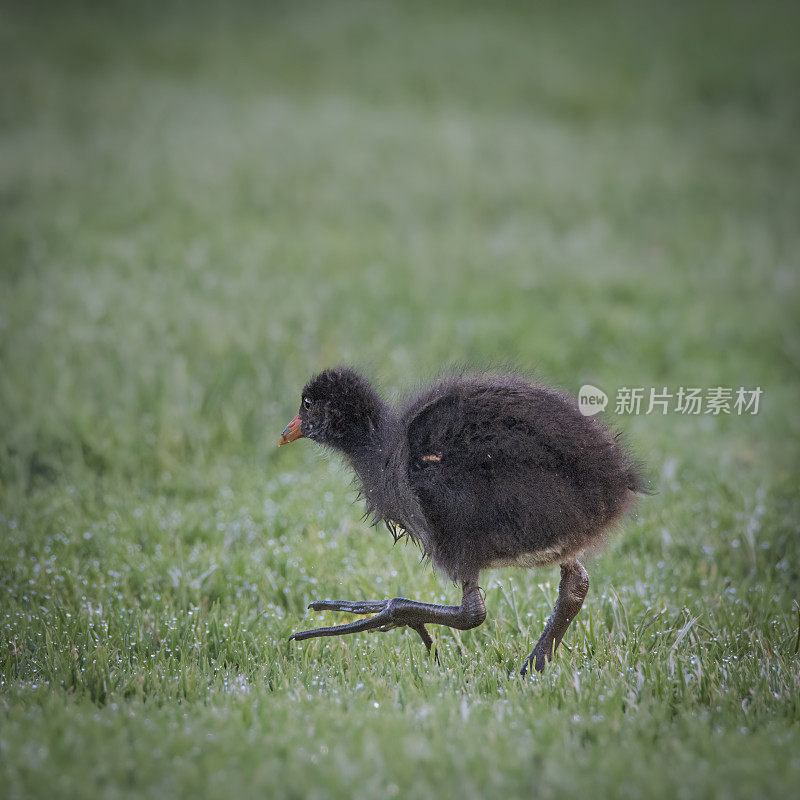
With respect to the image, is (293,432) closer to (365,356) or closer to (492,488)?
(492,488)

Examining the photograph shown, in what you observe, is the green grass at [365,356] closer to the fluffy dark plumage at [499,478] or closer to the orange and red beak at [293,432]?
the fluffy dark plumage at [499,478]

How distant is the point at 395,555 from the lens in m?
Answer: 5.23

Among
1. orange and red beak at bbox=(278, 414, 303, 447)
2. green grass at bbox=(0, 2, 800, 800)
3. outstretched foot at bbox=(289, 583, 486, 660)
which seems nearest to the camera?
green grass at bbox=(0, 2, 800, 800)

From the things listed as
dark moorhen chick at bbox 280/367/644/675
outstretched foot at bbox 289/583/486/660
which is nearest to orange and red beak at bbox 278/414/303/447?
dark moorhen chick at bbox 280/367/644/675

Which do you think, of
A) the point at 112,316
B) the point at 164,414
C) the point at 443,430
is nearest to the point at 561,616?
the point at 443,430

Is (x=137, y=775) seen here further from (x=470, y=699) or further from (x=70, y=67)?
(x=70, y=67)

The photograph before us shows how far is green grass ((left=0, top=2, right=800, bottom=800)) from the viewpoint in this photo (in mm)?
3121

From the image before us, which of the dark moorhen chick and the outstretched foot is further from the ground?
the dark moorhen chick

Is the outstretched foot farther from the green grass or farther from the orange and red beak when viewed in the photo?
the orange and red beak

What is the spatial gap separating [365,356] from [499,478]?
418 cm

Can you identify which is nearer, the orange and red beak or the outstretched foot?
the outstretched foot

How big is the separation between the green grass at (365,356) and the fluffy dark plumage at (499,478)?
1.69 ft

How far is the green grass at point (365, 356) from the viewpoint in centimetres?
312

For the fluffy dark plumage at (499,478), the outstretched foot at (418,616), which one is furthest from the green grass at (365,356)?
the fluffy dark plumage at (499,478)
